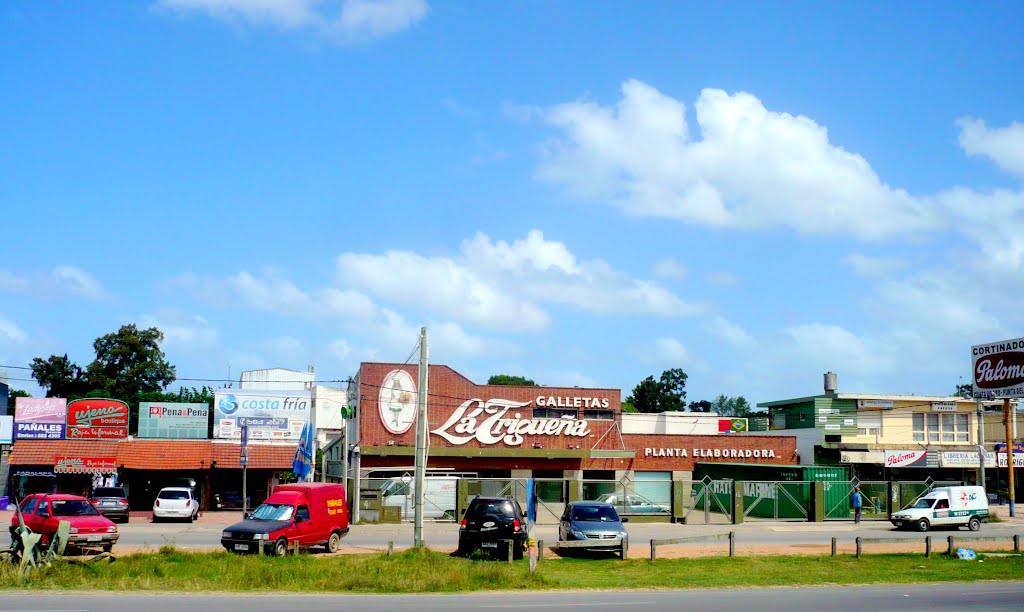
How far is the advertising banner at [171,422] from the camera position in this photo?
56656 mm

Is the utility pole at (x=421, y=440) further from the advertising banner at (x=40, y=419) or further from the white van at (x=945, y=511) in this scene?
the advertising banner at (x=40, y=419)

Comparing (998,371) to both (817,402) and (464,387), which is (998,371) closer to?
(817,402)

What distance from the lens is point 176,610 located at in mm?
16453

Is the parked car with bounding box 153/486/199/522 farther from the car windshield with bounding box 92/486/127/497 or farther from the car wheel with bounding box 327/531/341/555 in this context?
the car wheel with bounding box 327/531/341/555

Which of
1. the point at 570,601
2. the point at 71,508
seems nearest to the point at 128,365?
the point at 71,508

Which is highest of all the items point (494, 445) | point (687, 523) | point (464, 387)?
point (464, 387)

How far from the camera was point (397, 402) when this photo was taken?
5312 centimetres

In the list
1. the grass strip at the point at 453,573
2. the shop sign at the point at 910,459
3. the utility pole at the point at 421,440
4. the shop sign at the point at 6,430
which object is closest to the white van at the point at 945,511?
the grass strip at the point at 453,573

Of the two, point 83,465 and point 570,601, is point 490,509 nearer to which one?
point 570,601

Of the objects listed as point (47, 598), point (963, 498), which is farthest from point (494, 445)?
point (47, 598)

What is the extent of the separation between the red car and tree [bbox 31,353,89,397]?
65.3 metres

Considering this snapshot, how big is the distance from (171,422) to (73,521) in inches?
1247

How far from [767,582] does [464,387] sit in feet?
109

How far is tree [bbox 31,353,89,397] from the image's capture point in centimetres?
8800
